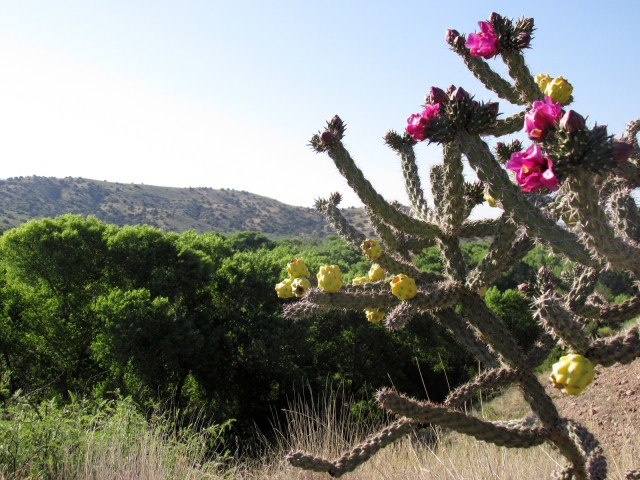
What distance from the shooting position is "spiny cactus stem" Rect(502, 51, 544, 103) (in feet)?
8.55

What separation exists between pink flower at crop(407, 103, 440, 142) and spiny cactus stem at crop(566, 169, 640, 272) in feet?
1.93

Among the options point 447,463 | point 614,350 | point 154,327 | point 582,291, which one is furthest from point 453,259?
point 154,327

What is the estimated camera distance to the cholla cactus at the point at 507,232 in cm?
162

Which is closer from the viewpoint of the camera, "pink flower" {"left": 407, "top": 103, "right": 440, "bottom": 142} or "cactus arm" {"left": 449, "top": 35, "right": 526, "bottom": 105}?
"pink flower" {"left": 407, "top": 103, "right": 440, "bottom": 142}

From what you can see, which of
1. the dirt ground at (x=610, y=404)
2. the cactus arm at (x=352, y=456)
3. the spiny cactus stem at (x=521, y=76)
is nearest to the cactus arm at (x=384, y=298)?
the cactus arm at (x=352, y=456)

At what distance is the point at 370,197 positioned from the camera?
2.86 metres

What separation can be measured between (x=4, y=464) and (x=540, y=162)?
414cm

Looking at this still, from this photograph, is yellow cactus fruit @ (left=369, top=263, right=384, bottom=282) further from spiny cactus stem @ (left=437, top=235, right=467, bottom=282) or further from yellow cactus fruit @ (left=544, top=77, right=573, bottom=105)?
yellow cactus fruit @ (left=544, top=77, right=573, bottom=105)

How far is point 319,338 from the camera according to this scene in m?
19.6

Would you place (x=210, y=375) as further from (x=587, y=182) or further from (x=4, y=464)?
(x=587, y=182)

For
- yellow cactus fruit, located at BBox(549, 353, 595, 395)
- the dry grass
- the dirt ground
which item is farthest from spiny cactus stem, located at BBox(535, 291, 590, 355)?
the dirt ground

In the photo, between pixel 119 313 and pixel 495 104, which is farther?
pixel 119 313

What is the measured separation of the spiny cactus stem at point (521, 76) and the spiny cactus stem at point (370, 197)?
31.5 inches

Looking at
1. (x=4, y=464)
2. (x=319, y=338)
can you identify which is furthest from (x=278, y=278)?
(x=4, y=464)
